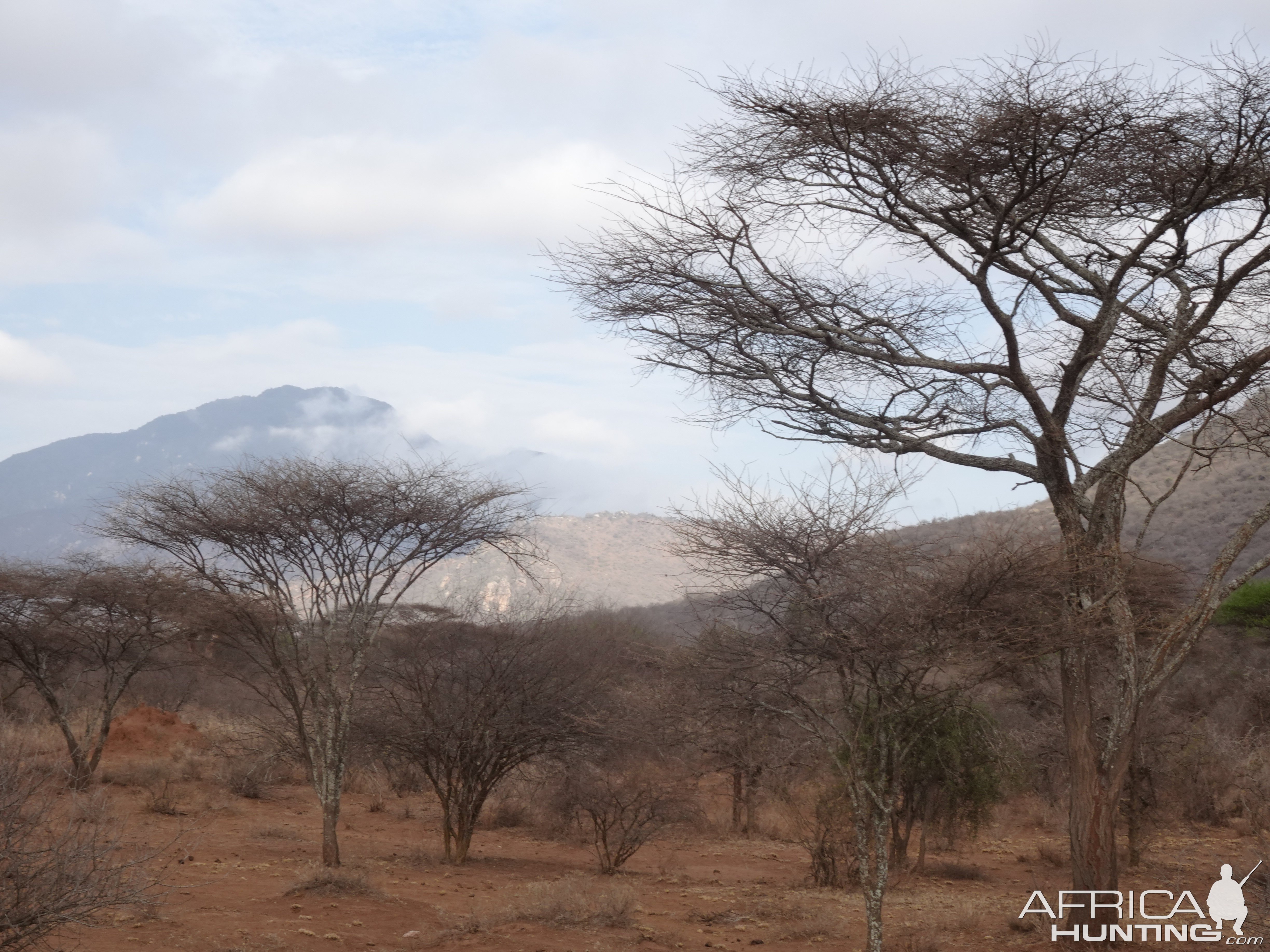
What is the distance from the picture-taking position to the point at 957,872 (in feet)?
50.1

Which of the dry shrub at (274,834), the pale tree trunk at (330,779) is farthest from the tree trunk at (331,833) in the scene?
the dry shrub at (274,834)

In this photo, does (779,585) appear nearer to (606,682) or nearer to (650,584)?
(606,682)

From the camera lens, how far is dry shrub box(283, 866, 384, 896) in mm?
10602

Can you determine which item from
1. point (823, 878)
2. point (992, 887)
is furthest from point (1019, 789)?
point (823, 878)

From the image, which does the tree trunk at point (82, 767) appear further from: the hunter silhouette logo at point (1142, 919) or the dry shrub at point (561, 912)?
the hunter silhouette logo at point (1142, 919)

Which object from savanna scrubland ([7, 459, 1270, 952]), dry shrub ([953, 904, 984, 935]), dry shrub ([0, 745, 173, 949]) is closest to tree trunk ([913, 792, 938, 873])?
savanna scrubland ([7, 459, 1270, 952])

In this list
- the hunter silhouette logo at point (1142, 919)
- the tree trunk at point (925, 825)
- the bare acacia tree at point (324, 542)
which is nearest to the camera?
the hunter silhouette logo at point (1142, 919)

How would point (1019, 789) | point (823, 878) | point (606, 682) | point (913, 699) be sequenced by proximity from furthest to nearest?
point (1019, 789), point (606, 682), point (823, 878), point (913, 699)

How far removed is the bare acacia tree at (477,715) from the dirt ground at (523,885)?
1.20 m

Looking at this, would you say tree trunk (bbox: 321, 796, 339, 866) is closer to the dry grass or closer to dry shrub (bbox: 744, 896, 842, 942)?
dry shrub (bbox: 744, 896, 842, 942)

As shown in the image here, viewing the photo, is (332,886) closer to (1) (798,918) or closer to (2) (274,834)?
(1) (798,918)

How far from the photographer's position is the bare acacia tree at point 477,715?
14461mm

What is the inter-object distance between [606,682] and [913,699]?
854 centimetres

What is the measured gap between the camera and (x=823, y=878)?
14.0 metres
